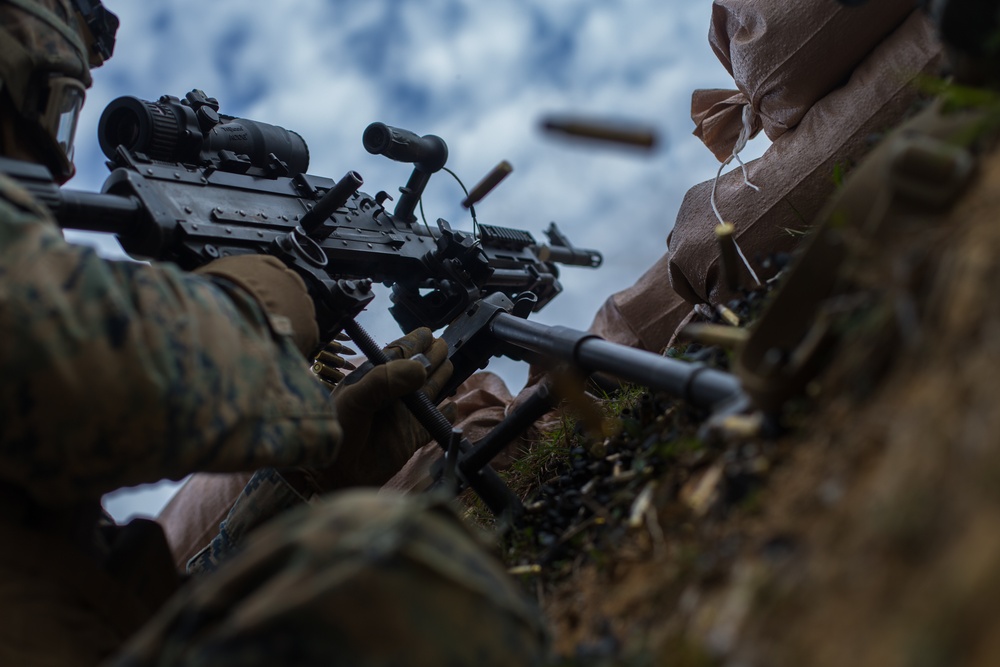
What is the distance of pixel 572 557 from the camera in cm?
208

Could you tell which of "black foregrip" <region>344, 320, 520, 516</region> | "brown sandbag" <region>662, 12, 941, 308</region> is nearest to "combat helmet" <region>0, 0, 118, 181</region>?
"black foregrip" <region>344, 320, 520, 516</region>

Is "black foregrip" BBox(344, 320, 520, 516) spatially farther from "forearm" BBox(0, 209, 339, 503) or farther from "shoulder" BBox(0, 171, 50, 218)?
"shoulder" BBox(0, 171, 50, 218)

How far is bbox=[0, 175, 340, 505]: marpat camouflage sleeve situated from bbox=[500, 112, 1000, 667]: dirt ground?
0.79 meters

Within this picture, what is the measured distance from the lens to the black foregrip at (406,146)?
3889 millimetres

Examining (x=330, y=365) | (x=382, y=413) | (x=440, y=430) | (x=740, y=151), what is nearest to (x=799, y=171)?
(x=740, y=151)

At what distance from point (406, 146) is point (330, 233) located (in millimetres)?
559

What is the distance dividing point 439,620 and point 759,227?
9.51ft

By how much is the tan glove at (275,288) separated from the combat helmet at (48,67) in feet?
2.03

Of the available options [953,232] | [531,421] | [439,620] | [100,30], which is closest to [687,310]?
[531,421]

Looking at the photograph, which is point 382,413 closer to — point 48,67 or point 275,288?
point 275,288

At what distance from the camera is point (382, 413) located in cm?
344

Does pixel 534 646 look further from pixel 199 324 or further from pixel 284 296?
pixel 284 296

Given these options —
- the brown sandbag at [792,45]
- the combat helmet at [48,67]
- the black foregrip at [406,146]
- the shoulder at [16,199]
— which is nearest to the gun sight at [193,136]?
the black foregrip at [406,146]

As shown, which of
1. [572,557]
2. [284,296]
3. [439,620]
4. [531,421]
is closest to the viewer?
[439,620]
